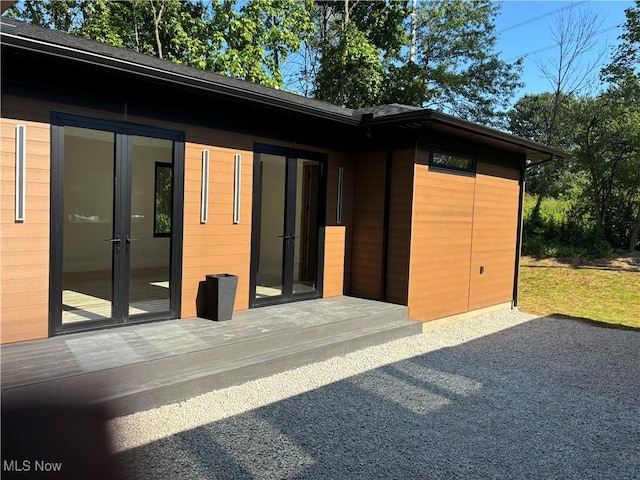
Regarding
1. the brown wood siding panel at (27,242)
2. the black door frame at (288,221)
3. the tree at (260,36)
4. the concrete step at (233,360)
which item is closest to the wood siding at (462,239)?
the concrete step at (233,360)

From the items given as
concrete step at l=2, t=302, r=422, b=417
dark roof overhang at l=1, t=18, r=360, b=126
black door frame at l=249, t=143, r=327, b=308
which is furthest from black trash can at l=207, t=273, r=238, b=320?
dark roof overhang at l=1, t=18, r=360, b=126

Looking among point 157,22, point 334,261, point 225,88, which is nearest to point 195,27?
point 157,22

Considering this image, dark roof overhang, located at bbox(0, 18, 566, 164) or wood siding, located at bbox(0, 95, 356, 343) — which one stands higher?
dark roof overhang, located at bbox(0, 18, 566, 164)

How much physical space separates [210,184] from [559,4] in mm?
15205

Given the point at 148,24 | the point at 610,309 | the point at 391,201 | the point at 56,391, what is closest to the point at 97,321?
the point at 56,391

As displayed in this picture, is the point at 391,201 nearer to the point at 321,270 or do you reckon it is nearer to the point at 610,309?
the point at 321,270

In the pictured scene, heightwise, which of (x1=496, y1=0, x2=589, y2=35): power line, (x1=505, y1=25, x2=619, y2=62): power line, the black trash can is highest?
(x1=496, y1=0, x2=589, y2=35): power line

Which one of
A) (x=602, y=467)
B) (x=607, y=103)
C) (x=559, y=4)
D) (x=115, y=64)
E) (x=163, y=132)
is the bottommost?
(x=602, y=467)

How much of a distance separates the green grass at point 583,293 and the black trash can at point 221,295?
18.1 ft

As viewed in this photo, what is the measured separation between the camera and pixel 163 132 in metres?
4.34

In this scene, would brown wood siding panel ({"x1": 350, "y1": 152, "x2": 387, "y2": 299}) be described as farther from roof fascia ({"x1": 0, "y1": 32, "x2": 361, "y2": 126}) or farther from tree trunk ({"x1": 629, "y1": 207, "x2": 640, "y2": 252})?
tree trunk ({"x1": 629, "y1": 207, "x2": 640, "y2": 252})

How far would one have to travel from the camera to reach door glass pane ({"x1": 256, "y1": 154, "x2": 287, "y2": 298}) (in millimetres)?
5793

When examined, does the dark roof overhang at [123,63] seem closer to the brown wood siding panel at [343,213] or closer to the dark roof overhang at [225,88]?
the dark roof overhang at [225,88]

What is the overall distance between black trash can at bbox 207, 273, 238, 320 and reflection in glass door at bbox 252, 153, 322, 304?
0.72m
